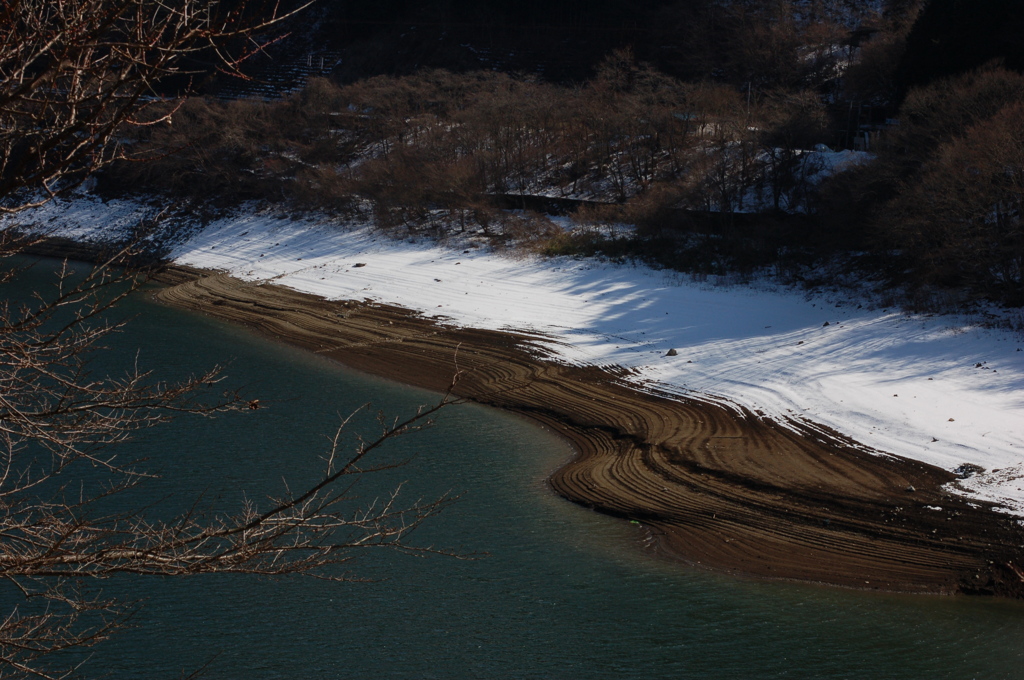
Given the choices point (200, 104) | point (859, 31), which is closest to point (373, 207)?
point (200, 104)

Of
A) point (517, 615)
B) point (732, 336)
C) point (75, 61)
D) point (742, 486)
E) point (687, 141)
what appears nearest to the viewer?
point (75, 61)

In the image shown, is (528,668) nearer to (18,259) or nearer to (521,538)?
(521,538)

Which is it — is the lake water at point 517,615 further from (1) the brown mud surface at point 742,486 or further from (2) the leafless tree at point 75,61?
(2) the leafless tree at point 75,61

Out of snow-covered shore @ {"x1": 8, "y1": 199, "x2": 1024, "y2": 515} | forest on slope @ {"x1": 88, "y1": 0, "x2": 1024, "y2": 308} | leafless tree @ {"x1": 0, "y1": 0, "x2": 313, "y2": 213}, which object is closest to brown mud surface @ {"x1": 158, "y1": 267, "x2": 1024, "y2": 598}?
snow-covered shore @ {"x1": 8, "y1": 199, "x2": 1024, "y2": 515}

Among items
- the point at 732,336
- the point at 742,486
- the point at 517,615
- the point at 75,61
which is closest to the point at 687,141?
the point at 732,336

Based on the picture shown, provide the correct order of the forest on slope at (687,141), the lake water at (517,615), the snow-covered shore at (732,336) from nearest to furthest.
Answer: the lake water at (517,615) < the snow-covered shore at (732,336) < the forest on slope at (687,141)

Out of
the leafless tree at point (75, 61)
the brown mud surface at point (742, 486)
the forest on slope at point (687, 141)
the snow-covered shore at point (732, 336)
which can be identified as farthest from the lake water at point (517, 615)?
the forest on slope at point (687, 141)

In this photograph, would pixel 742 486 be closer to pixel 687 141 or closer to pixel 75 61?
pixel 75 61
